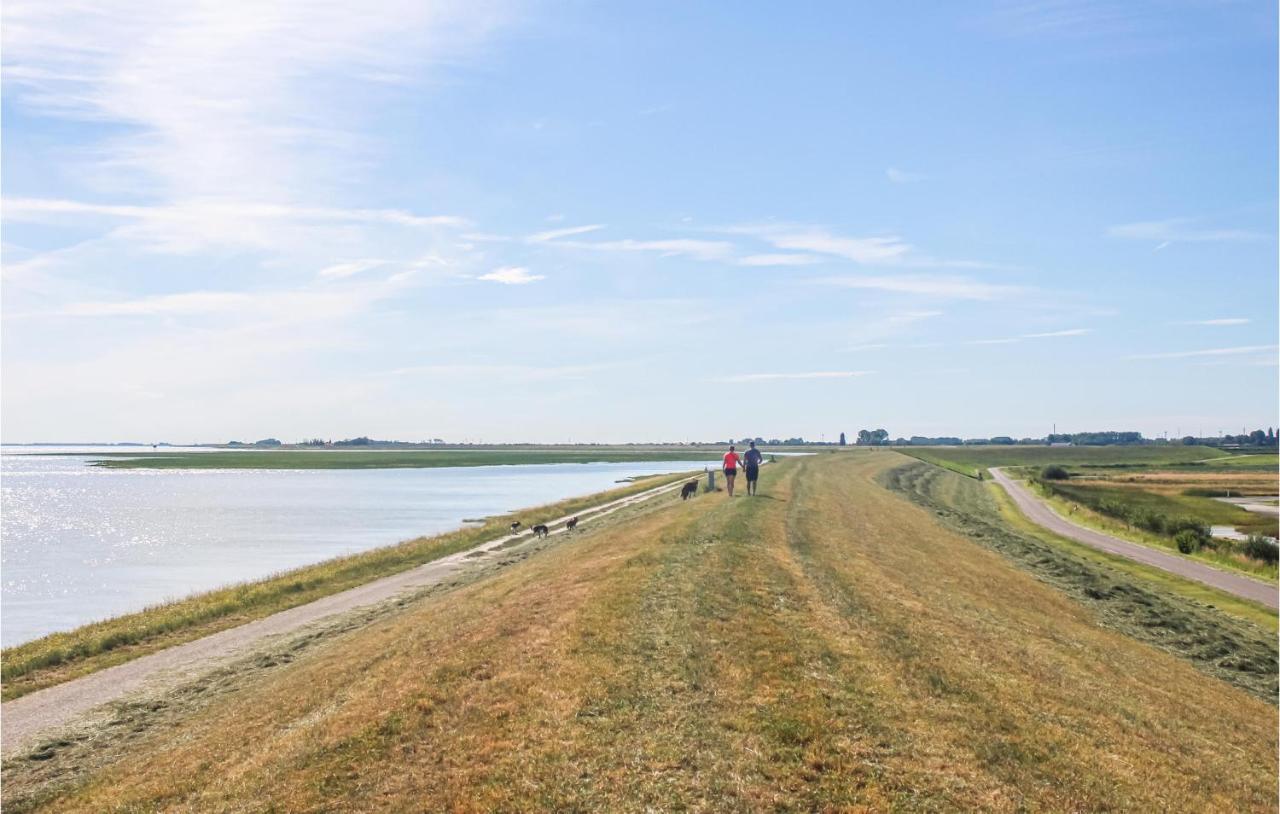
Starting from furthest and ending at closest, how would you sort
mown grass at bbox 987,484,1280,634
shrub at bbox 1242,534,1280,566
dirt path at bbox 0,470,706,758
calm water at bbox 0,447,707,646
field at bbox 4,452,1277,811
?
shrub at bbox 1242,534,1280,566
calm water at bbox 0,447,707,646
mown grass at bbox 987,484,1280,634
dirt path at bbox 0,470,706,758
field at bbox 4,452,1277,811

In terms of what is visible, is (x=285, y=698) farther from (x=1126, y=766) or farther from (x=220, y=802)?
(x=1126, y=766)

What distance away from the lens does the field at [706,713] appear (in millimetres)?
11570

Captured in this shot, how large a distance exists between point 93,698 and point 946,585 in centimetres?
2573

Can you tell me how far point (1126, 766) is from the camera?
A: 13398 mm

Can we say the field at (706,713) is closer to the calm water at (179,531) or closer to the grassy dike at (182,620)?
the grassy dike at (182,620)

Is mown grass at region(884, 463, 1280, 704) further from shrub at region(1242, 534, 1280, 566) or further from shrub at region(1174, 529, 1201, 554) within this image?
shrub at region(1242, 534, 1280, 566)

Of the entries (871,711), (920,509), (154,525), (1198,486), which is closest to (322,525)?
(154,525)

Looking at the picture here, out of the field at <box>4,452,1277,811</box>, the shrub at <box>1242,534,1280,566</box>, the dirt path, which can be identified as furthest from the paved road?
the dirt path

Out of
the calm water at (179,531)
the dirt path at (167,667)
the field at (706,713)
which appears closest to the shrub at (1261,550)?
the field at (706,713)

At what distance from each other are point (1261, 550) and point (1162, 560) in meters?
6.31

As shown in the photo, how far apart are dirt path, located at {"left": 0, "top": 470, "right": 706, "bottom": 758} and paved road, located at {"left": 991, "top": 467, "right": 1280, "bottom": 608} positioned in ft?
122

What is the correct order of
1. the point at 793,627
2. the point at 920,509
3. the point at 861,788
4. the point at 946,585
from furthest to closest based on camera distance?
the point at 920,509, the point at 946,585, the point at 793,627, the point at 861,788

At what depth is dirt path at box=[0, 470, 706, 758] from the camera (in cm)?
1906

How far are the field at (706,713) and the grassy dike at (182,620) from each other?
7.06m
